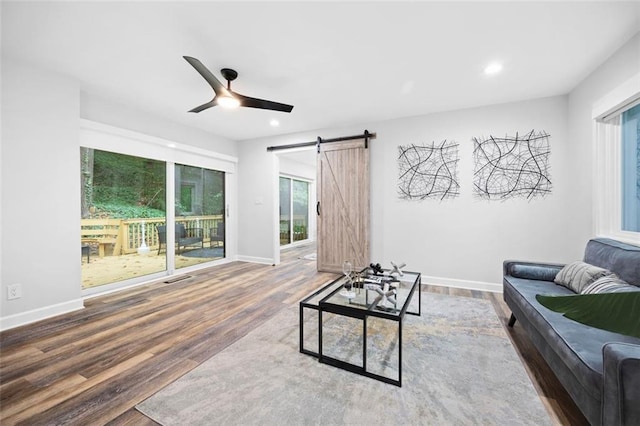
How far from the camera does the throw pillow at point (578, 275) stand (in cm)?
205

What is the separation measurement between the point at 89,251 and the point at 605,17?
558cm

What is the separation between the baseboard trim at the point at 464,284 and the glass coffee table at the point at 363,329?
1.58m

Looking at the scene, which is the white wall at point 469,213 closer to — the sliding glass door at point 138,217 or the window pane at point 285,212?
the sliding glass door at point 138,217

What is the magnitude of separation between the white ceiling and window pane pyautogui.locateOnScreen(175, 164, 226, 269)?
4.95 feet

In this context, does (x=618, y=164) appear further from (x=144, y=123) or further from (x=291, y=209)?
(x=291, y=209)

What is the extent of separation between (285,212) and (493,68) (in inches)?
220

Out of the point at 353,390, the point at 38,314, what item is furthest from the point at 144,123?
the point at 353,390

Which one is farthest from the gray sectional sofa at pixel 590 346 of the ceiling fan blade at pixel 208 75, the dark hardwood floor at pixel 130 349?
the ceiling fan blade at pixel 208 75

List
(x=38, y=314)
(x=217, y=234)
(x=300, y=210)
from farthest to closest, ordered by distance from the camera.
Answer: (x=300, y=210) < (x=217, y=234) < (x=38, y=314)

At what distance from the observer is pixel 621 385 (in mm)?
1131

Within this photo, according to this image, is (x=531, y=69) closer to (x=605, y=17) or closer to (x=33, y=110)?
(x=605, y=17)

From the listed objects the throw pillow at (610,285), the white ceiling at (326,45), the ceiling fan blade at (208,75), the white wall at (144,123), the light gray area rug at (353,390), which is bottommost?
the light gray area rug at (353,390)

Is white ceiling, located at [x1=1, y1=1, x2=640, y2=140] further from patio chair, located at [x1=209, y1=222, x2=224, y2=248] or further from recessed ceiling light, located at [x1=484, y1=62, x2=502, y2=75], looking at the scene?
patio chair, located at [x1=209, y1=222, x2=224, y2=248]

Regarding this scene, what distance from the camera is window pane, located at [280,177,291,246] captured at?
7.28 m
